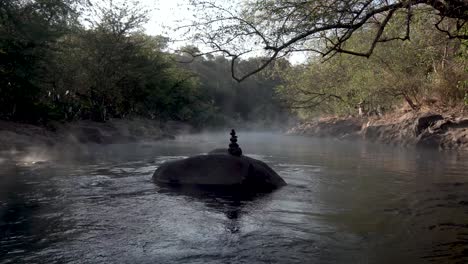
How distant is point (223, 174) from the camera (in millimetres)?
10008

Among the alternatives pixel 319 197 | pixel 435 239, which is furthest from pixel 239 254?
pixel 319 197

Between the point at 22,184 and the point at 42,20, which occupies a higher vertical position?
the point at 42,20

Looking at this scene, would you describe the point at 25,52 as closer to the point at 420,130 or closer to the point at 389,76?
the point at 420,130

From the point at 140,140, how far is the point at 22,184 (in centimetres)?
1890

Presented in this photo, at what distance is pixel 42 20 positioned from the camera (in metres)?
22.9

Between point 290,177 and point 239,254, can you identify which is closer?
point 239,254

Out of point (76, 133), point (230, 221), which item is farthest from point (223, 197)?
point (76, 133)

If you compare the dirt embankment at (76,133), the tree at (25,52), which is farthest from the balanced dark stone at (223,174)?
the tree at (25,52)

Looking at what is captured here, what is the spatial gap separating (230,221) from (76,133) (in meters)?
19.6

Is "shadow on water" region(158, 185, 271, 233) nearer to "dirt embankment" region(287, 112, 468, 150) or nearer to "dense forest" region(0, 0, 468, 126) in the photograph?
"dense forest" region(0, 0, 468, 126)

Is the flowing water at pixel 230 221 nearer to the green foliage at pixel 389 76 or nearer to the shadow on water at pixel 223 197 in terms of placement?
the shadow on water at pixel 223 197

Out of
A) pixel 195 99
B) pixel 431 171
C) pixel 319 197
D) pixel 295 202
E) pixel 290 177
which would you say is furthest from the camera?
pixel 195 99

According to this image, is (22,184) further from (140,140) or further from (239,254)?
(140,140)

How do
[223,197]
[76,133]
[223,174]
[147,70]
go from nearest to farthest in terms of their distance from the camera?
[223,197]
[223,174]
[76,133]
[147,70]
